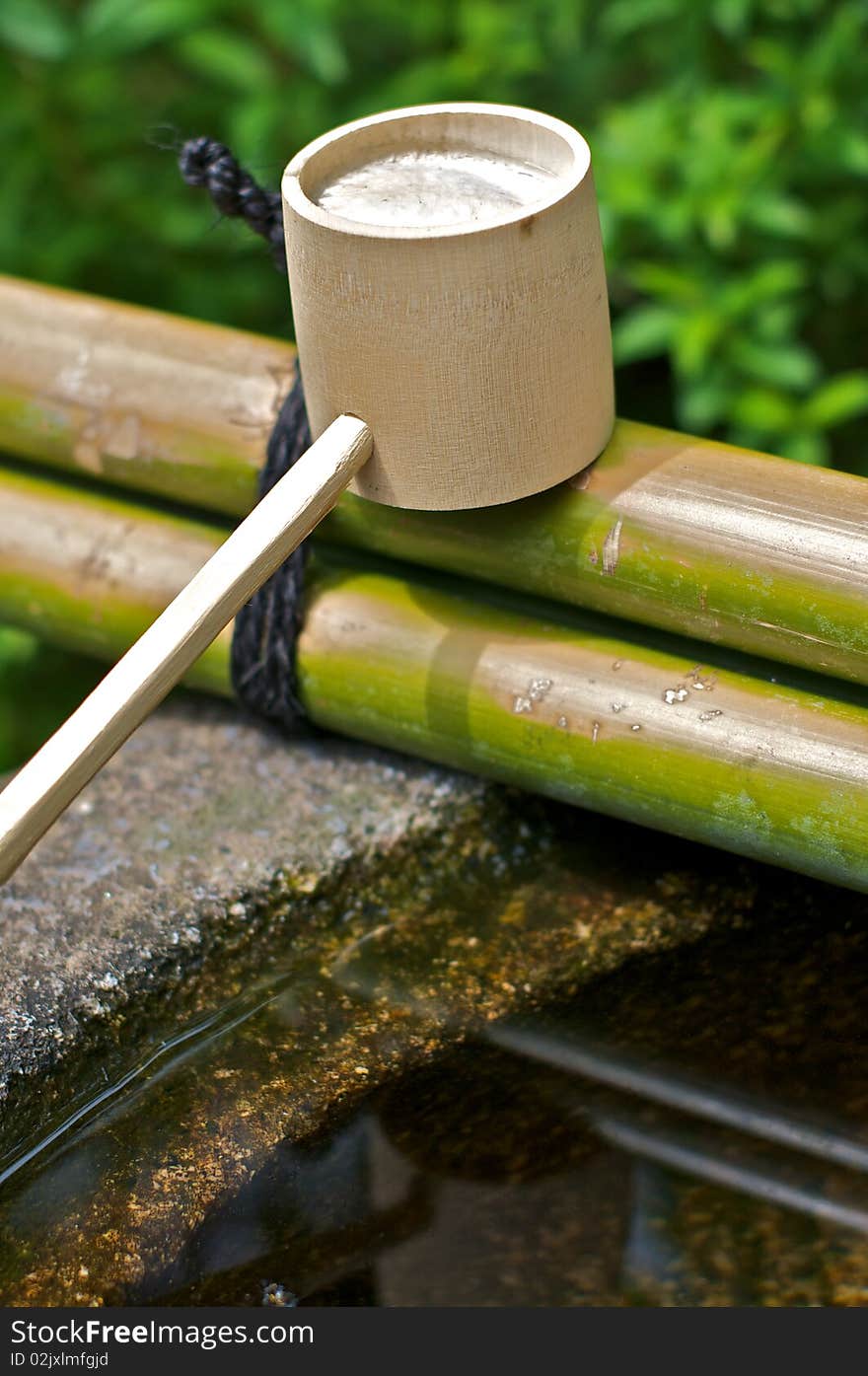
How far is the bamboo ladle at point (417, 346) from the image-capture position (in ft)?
3.90

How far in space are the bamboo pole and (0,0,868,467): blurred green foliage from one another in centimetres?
78

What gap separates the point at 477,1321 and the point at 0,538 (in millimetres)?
1096

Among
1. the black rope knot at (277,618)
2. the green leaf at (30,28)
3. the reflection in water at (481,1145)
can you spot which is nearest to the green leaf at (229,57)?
the green leaf at (30,28)

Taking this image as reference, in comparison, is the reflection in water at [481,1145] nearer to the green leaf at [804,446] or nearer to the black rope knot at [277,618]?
the black rope knot at [277,618]

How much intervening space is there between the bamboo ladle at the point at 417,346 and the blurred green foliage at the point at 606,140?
1098 millimetres

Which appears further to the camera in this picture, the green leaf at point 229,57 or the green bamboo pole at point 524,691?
the green leaf at point 229,57

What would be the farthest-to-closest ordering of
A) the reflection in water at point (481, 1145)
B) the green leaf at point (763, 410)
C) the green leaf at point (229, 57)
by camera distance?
the green leaf at point (229, 57)
the green leaf at point (763, 410)
the reflection in water at point (481, 1145)

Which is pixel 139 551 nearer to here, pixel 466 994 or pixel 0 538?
pixel 0 538

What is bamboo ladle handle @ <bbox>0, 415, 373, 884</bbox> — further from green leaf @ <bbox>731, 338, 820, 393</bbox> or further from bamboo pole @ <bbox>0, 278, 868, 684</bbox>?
green leaf @ <bbox>731, 338, 820, 393</bbox>

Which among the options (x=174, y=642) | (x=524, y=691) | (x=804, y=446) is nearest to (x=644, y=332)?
(x=804, y=446)

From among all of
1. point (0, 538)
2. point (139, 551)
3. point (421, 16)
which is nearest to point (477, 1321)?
Answer: point (139, 551)

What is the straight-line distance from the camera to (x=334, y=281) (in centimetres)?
125

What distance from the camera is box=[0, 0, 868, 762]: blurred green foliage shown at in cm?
247

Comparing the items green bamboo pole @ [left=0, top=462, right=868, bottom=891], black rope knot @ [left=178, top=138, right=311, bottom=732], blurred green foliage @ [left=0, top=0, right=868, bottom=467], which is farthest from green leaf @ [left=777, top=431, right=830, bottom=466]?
black rope knot @ [left=178, top=138, right=311, bottom=732]
